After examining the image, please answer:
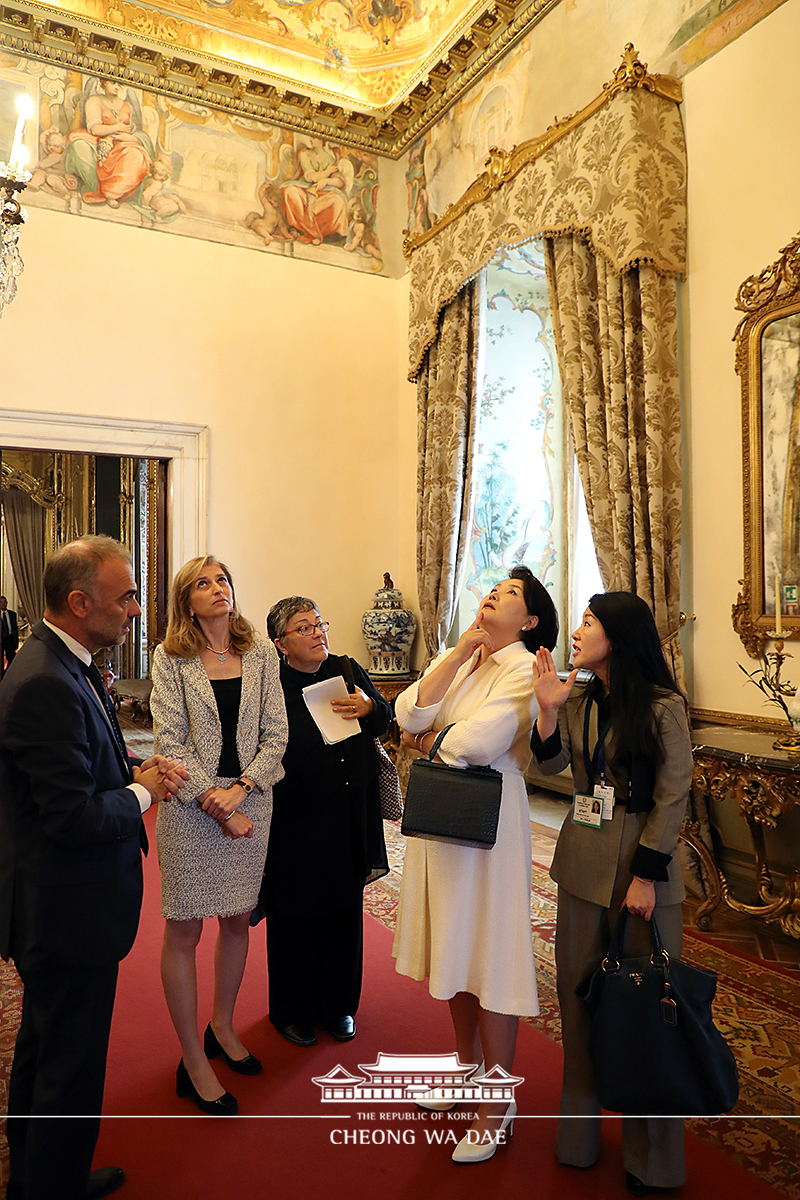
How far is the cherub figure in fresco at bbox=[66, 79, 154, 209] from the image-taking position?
8.23 meters

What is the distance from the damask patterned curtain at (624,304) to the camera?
5840mm

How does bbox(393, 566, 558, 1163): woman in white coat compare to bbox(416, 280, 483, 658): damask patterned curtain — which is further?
bbox(416, 280, 483, 658): damask patterned curtain

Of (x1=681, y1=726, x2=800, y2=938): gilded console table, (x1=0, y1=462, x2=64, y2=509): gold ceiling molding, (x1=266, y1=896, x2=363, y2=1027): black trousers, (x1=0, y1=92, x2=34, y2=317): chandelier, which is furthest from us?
(x1=0, y1=462, x2=64, y2=509): gold ceiling molding

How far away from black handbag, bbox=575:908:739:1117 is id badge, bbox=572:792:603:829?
16.8 inches

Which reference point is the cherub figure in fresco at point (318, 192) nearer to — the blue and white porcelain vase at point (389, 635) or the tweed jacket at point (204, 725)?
the blue and white porcelain vase at point (389, 635)

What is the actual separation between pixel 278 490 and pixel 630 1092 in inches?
296

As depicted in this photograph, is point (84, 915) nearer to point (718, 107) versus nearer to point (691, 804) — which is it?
point (691, 804)

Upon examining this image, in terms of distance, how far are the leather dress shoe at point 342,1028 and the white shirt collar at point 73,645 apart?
2110mm

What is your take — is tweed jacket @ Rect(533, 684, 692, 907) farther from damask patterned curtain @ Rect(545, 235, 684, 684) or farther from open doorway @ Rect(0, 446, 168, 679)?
open doorway @ Rect(0, 446, 168, 679)

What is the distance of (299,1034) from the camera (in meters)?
3.58

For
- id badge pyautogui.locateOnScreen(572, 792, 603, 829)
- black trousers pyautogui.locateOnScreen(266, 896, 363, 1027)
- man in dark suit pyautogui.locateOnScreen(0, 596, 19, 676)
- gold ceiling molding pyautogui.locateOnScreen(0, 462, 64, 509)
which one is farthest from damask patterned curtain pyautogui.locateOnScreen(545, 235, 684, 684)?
gold ceiling molding pyautogui.locateOnScreen(0, 462, 64, 509)

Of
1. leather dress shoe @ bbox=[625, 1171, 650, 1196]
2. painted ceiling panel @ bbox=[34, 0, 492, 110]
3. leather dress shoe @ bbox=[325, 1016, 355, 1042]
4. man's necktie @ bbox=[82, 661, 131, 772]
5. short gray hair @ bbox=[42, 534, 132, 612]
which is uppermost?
painted ceiling panel @ bbox=[34, 0, 492, 110]

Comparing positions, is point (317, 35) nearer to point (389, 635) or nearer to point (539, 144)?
point (539, 144)

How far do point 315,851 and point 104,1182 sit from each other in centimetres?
134
